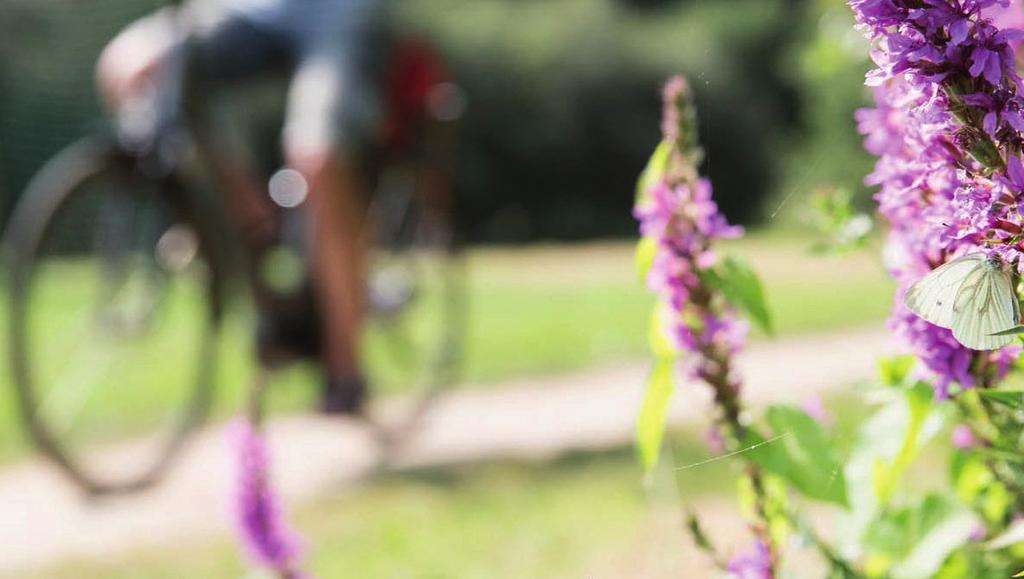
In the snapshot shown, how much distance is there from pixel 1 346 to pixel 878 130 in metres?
7.89

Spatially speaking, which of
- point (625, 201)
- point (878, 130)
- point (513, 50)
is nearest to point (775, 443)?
point (878, 130)

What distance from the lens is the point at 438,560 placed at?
2.91 metres

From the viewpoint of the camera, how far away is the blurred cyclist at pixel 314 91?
13.5 ft

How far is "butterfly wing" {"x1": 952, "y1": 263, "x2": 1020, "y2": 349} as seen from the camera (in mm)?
833

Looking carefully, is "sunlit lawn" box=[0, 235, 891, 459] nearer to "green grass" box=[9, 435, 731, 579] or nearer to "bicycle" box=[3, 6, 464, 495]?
"bicycle" box=[3, 6, 464, 495]

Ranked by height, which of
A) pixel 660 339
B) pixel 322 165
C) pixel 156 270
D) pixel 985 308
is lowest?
pixel 985 308

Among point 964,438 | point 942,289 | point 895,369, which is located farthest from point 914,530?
point 942,289

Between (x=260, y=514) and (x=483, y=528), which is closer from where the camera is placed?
(x=260, y=514)

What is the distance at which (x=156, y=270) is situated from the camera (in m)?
4.23

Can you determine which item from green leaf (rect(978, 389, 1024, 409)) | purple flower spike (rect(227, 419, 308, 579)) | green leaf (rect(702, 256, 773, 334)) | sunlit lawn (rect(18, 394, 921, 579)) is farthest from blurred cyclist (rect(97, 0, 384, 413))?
green leaf (rect(978, 389, 1024, 409))

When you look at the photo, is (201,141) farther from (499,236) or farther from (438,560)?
(499,236)

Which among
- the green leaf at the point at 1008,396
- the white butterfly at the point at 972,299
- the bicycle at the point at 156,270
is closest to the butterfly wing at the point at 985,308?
the white butterfly at the point at 972,299

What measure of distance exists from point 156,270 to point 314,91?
711mm

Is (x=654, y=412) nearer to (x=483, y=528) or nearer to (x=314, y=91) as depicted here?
(x=483, y=528)
